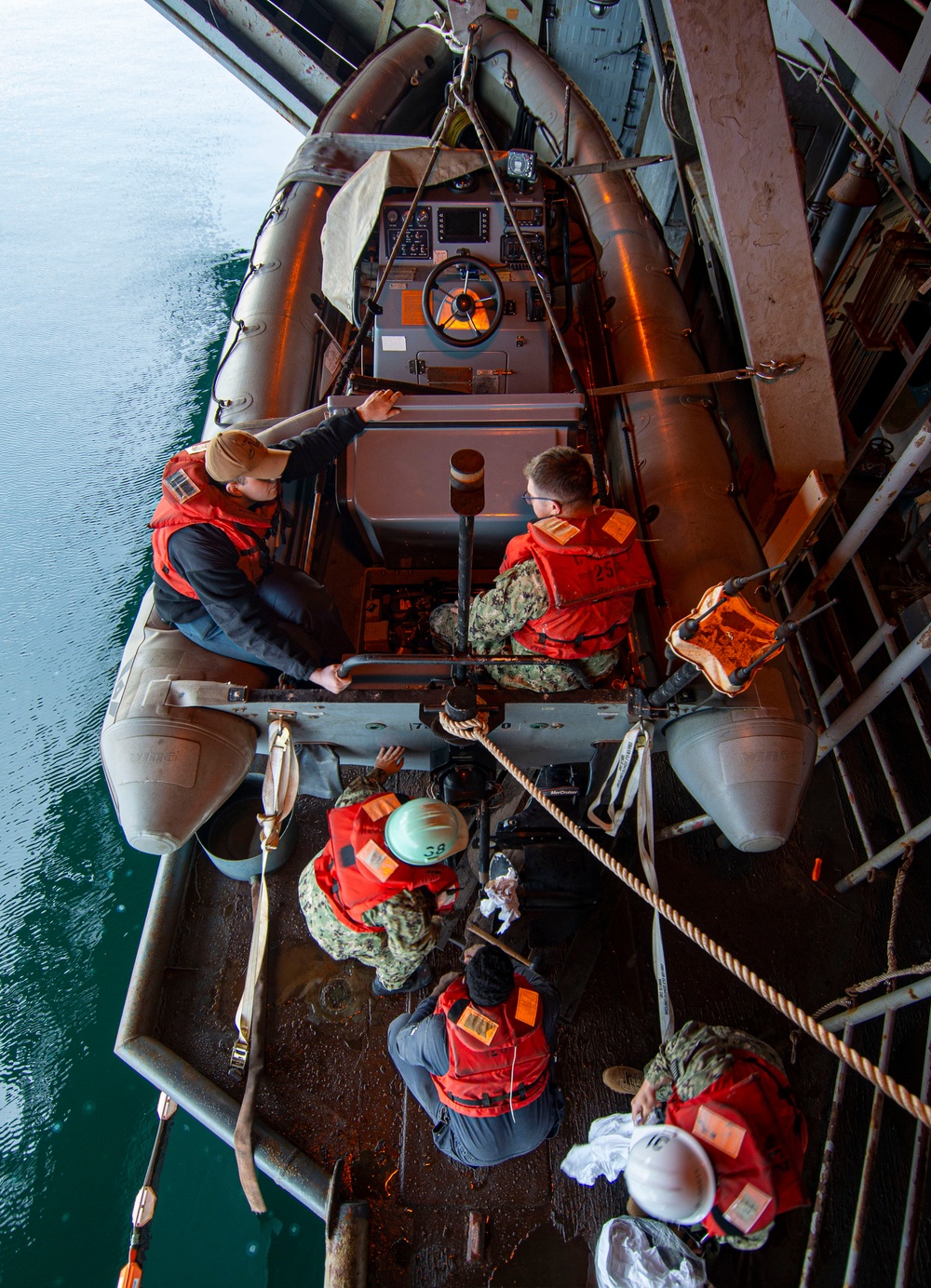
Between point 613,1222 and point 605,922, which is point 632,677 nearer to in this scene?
point 605,922

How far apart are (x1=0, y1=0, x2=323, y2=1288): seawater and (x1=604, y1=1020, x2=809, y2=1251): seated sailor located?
4.92 ft

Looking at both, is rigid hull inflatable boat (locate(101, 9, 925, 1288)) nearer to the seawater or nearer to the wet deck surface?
the wet deck surface

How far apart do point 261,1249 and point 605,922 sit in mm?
1591

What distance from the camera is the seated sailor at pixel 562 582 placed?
1886mm

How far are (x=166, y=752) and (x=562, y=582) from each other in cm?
121

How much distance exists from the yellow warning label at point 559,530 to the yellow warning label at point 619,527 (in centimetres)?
11

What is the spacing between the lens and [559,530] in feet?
6.25

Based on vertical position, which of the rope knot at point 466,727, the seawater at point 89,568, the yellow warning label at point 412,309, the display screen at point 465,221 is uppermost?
the display screen at point 465,221

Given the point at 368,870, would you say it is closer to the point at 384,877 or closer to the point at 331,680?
the point at 384,877

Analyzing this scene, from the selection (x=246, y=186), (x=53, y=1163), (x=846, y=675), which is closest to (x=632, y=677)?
(x=846, y=675)

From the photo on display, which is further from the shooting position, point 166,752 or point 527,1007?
point 166,752

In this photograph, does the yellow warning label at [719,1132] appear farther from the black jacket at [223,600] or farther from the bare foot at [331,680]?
the black jacket at [223,600]

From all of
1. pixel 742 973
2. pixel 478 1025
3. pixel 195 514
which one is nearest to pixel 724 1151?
pixel 742 973

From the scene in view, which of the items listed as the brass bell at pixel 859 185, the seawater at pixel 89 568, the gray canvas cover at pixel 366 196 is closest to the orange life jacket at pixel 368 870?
the seawater at pixel 89 568
